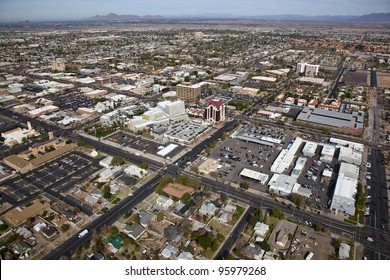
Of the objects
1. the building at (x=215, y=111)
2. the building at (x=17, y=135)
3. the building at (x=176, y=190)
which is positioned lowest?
the building at (x=176, y=190)

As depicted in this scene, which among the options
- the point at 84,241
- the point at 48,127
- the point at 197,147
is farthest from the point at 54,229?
the point at 48,127

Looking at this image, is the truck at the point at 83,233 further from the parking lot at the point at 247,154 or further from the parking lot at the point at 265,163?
the parking lot at the point at 247,154

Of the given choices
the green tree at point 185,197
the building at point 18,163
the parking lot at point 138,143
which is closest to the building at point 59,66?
the parking lot at point 138,143

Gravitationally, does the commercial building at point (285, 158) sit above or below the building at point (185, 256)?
above

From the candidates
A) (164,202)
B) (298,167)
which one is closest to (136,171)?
(164,202)

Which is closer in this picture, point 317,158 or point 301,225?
point 301,225

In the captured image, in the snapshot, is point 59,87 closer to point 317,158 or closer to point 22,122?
point 22,122

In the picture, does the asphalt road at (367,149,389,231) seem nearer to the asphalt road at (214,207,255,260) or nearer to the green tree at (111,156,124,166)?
the asphalt road at (214,207,255,260)
